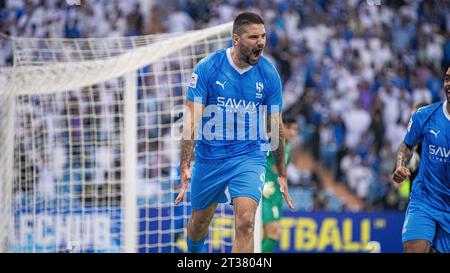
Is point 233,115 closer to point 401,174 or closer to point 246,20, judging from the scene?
point 246,20

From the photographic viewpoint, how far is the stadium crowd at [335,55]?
59.5ft

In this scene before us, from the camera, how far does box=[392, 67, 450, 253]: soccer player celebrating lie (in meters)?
7.77

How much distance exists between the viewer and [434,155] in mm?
7926

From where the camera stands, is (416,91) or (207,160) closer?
(207,160)

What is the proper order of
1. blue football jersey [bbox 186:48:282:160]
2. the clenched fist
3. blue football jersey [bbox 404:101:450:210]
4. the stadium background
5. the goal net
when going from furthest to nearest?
the stadium background
the goal net
blue football jersey [bbox 186:48:282:160]
blue football jersey [bbox 404:101:450:210]
the clenched fist

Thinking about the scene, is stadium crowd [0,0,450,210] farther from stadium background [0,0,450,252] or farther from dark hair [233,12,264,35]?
dark hair [233,12,264,35]

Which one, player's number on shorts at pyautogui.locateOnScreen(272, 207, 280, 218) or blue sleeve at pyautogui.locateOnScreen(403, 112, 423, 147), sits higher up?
blue sleeve at pyautogui.locateOnScreen(403, 112, 423, 147)

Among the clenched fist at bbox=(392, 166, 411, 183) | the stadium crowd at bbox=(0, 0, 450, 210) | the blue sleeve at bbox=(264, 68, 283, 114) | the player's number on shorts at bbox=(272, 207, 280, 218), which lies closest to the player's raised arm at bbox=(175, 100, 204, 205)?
the blue sleeve at bbox=(264, 68, 283, 114)

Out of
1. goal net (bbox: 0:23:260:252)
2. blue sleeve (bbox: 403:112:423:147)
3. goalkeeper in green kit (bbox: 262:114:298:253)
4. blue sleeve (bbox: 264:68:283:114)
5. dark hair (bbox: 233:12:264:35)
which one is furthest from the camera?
goalkeeper in green kit (bbox: 262:114:298:253)

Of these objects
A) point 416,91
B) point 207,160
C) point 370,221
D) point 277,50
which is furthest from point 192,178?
point 416,91

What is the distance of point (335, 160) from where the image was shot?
18109 mm

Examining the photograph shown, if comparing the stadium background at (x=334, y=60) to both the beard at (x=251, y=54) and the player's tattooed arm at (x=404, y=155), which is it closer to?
the player's tattooed arm at (x=404, y=155)

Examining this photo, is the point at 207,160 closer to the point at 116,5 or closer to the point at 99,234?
the point at 99,234
